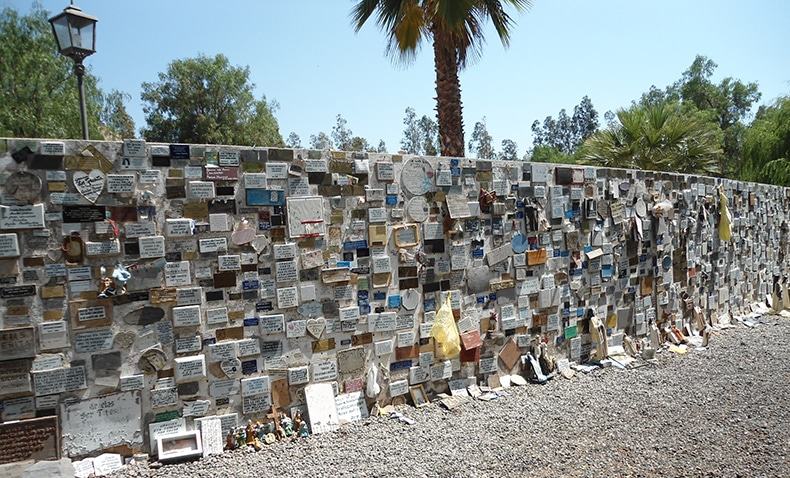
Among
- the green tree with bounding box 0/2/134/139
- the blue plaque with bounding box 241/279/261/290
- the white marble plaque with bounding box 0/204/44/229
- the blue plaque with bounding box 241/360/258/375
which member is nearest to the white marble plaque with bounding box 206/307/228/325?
the blue plaque with bounding box 241/279/261/290

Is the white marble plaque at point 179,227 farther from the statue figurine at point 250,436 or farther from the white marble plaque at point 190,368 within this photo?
the statue figurine at point 250,436

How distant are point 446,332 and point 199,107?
21.9 metres

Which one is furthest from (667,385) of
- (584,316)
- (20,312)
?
(20,312)

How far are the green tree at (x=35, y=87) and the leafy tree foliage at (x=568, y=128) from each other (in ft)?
167

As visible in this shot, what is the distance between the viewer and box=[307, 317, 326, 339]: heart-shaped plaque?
4145 millimetres

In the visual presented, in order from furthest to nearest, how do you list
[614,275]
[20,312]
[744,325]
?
[744,325] → [614,275] → [20,312]

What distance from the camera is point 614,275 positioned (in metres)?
6.42

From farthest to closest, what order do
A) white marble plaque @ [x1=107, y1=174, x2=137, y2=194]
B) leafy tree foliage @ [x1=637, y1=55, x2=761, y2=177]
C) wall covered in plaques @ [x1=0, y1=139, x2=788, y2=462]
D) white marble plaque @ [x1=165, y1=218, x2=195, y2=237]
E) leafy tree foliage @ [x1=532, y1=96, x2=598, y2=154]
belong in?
leafy tree foliage @ [x1=532, y1=96, x2=598, y2=154] → leafy tree foliage @ [x1=637, y1=55, x2=761, y2=177] → white marble plaque @ [x1=165, y1=218, x2=195, y2=237] → white marble plaque @ [x1=107, y1=174, x2=137, y2=194] → wall covered in plaques @ [x1=0, y1=139, x2=788, y2=462]

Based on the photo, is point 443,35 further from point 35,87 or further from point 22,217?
point 35,87

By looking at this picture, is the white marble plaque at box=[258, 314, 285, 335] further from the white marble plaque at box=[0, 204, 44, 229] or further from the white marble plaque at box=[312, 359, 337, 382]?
the white marble plaque at box=[0, 204, 44, 229]

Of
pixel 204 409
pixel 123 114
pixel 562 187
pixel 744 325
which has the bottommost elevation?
pixel 744 325

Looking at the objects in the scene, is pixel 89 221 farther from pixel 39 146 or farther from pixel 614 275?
pixel 614 275

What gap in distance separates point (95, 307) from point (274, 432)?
1558mm

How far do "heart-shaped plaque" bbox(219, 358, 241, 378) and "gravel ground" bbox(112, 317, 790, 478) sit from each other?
1.81ft
